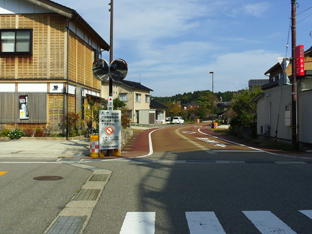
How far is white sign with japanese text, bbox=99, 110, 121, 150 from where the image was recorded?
36.8ft

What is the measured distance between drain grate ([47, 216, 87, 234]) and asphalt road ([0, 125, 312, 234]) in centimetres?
4

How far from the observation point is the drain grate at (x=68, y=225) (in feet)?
13.3

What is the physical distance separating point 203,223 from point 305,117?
39.1ft

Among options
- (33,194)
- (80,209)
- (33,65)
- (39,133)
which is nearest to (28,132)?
(39,133)

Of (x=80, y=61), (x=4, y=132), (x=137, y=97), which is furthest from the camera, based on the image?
(x=137, y=97)

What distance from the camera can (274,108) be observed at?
699 inches

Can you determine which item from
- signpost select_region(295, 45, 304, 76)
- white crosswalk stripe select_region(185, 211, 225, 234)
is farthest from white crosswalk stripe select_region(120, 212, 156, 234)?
Result: signpost select_region(295, 45, 304, 76)

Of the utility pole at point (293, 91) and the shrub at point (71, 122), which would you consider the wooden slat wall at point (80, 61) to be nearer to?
the shrub at point (71, 122)

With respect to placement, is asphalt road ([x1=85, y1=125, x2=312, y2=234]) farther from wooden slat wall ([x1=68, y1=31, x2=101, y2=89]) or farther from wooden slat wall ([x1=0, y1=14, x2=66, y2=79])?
wooden slat wall ([x1=68, y1=31, x2=101, y2=89])

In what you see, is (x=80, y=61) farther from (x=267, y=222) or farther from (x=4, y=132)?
(x=267, y=222)

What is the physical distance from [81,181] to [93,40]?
18.1 m

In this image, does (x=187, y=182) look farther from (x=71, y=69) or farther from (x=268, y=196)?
(x=71, y=69)

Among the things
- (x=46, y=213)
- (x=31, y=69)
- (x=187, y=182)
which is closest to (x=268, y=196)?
(x=187, y=182)

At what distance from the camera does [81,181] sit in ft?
23.5
